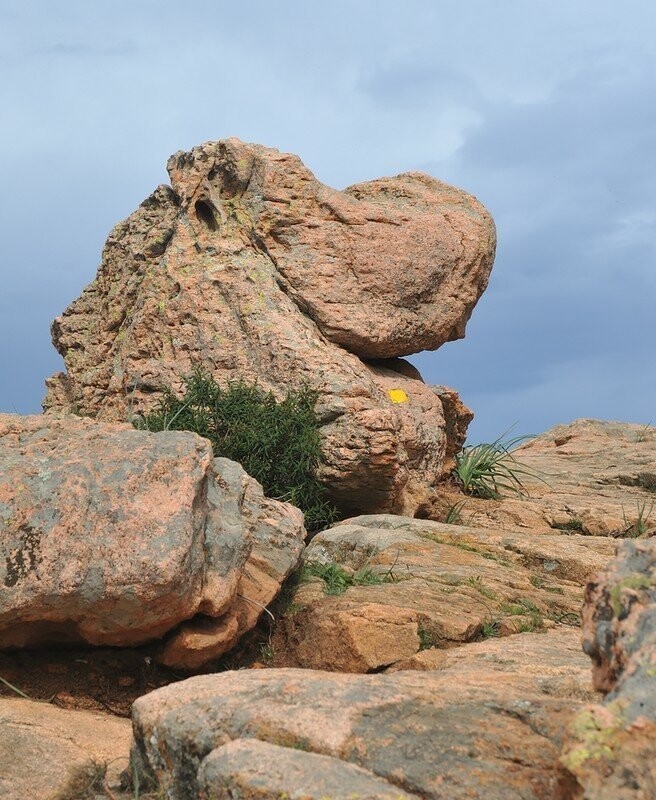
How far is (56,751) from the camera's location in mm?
5000

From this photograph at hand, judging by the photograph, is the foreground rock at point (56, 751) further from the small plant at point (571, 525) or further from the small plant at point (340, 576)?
the small plant at point (571, 525)

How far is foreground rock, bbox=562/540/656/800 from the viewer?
2846 millimetres

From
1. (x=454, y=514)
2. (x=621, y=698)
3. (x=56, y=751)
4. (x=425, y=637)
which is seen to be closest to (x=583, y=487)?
Result: (x=454, y=514)

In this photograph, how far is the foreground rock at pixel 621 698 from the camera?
285 cm

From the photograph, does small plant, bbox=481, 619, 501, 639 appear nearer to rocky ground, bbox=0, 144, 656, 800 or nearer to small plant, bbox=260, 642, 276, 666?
rocky ground, bbox=0, 144, 656, 800

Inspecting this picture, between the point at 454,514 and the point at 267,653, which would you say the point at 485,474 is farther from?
the point at 267,653

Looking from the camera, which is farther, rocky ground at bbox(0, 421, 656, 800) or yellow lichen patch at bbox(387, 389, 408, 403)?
yellow lichen patch at bbox(387, 389, 408, 403)

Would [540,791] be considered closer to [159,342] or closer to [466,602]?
[466,602]

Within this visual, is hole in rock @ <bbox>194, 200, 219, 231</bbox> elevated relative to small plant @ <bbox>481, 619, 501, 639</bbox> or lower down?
elevated

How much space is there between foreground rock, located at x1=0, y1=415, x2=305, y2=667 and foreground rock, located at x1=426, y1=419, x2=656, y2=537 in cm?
491

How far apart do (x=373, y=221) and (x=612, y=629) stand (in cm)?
835

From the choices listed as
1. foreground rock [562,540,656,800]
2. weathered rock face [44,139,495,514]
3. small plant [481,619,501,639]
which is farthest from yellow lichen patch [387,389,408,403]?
foreground rock [562,540,656,800]

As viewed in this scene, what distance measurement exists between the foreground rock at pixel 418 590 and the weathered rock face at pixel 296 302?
1.12 meters

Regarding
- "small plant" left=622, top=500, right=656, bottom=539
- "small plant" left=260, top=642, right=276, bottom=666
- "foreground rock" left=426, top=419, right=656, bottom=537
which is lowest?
"small plant" left=260, top=642, right=276, bottom=666
